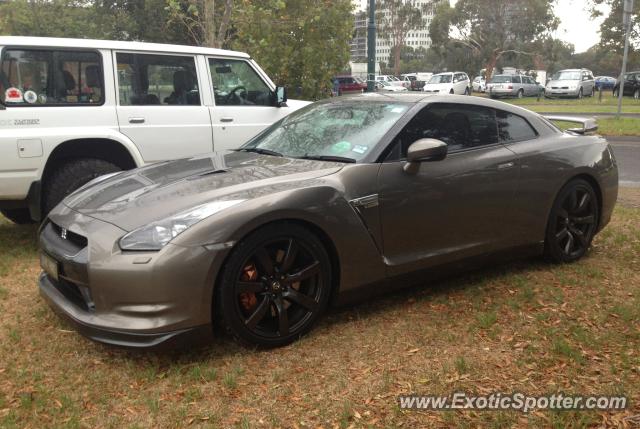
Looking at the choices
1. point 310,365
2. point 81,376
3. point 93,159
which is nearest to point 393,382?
point 310,365

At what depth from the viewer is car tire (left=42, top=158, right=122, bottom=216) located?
502 cm

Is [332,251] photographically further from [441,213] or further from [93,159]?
[93,159]

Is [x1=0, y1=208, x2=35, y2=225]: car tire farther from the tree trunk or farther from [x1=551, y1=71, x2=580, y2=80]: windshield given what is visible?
[x1=551, y1=71, x2=580, y2=80]: windshield

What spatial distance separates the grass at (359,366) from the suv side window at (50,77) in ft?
5.76

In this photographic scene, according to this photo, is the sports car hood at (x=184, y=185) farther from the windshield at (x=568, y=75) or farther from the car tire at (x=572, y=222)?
the windshield at (x=568, y=75)

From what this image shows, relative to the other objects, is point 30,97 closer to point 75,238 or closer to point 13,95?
point 13,95

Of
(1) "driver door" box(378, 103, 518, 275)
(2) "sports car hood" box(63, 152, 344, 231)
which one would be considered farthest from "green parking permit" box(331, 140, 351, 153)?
(1) "driver door" box(378, 103, 518, 275)

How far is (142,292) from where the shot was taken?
284 centimetres

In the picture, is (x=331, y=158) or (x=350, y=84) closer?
(x=331, y=158)

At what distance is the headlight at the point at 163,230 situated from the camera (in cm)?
289

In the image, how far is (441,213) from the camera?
3.79 metres

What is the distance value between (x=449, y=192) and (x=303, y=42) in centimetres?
854
